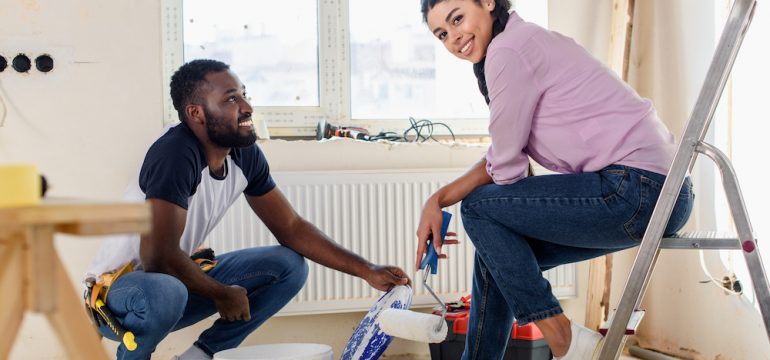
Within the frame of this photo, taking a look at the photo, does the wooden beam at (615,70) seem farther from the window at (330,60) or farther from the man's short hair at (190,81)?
the man's short hair at (190,81)

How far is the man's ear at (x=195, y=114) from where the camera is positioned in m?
2.41

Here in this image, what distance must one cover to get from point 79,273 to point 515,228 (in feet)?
5.73

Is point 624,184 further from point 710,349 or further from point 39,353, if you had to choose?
point 39,353

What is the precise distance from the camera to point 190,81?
2484 millimetres

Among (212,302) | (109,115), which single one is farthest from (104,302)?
(109,115)

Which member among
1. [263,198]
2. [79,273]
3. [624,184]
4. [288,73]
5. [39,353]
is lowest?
[39,353]

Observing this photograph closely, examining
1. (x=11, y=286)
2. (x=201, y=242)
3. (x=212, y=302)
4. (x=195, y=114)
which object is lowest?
(x=212, y=302)

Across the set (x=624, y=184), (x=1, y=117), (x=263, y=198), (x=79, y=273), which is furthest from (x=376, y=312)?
(x=1, y=117)

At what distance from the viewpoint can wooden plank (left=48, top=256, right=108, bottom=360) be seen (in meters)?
0.99

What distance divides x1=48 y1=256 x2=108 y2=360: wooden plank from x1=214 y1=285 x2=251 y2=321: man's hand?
125cm

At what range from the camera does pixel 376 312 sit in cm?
234

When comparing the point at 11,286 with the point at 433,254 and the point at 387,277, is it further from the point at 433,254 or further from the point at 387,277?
the point at 387,277

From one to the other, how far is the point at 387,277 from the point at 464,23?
83cm

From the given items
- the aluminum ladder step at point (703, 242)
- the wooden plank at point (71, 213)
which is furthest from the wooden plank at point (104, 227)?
the aluminum ladder step at point (703, 242)
